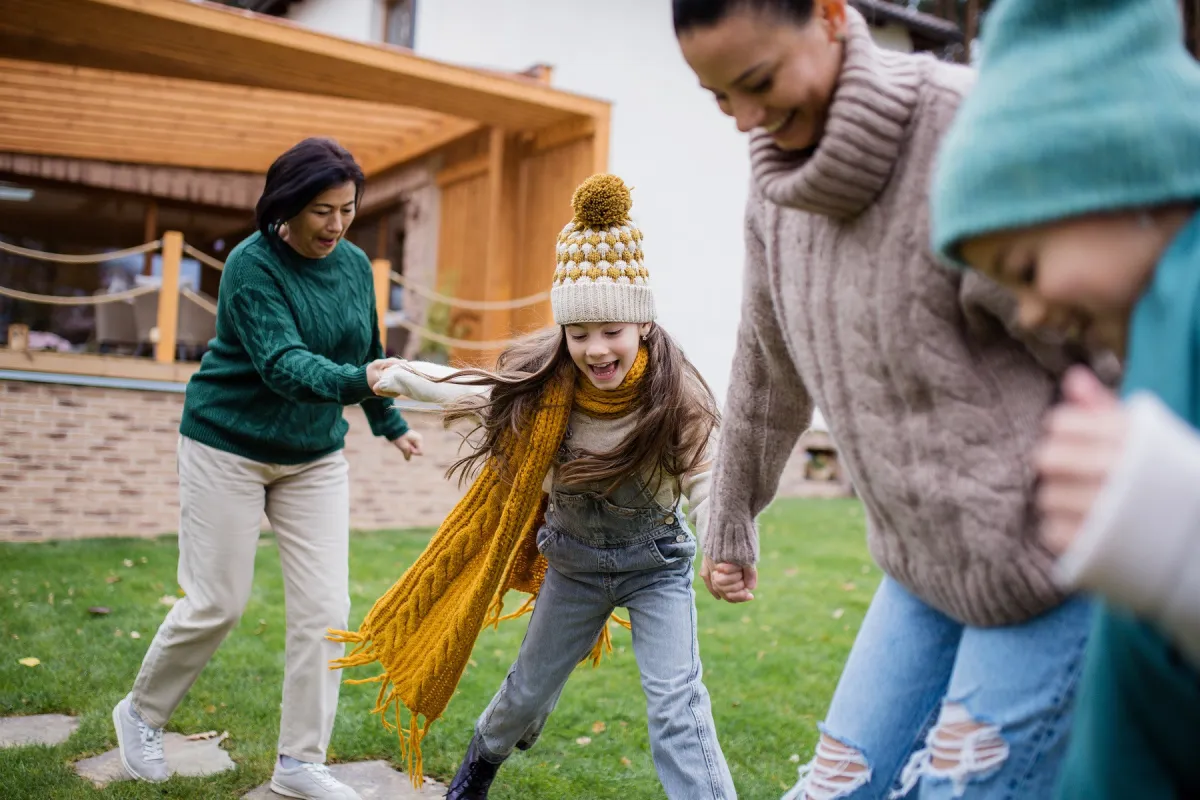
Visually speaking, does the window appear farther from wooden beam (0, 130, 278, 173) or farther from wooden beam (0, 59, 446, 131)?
wooden beam (0, 130, 278, 173)

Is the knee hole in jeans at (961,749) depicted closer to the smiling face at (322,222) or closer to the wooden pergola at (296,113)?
the smiling face at (322,222)

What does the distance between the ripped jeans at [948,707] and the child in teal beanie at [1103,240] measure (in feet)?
1.20

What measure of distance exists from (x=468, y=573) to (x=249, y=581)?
883mm

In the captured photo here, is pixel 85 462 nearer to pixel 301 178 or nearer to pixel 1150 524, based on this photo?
pixel 301 178

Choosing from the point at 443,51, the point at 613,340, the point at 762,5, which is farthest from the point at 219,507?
the point at 443,51

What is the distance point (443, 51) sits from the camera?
14.2 metres

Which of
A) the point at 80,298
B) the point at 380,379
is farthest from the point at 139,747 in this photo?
the point at 80,298

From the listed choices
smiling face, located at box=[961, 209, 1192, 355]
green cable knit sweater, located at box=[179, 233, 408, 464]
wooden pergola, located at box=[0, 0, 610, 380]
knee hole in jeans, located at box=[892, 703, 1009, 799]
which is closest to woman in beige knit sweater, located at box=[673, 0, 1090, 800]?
knee hole in jeans, located at box=[892, 703, 1009, 799]

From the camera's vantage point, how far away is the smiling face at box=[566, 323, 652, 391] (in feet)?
10.7

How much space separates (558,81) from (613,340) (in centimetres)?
1199

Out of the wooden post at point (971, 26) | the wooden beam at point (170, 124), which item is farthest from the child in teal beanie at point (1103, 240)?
the wooden post at point (971, 26)

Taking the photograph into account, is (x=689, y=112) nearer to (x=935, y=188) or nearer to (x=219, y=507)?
(x=219, y=507)

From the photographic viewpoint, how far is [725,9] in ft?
5.29

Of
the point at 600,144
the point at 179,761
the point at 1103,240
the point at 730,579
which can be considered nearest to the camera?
the point at 1103,240
